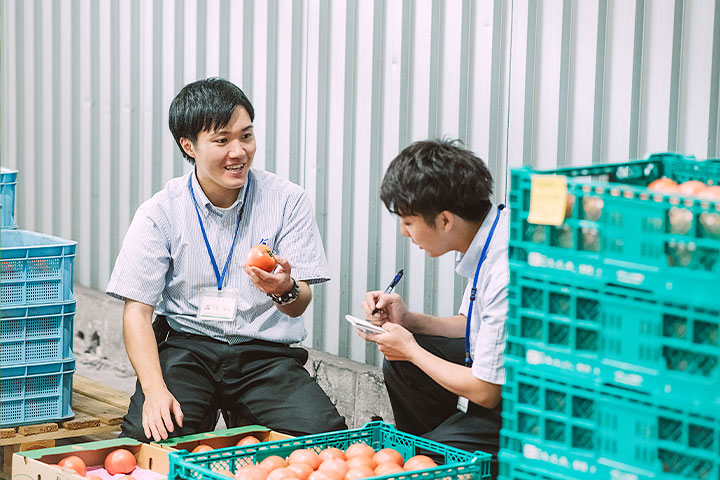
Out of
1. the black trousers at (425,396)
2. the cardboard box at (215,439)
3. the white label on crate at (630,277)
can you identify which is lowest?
the cardboard box at (215,439)

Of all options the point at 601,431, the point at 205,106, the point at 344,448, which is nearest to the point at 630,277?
the point at 601,431

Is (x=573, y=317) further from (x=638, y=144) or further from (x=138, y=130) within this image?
(x=138, y=130)

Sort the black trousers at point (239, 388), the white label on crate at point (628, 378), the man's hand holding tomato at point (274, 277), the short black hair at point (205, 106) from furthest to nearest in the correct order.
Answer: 1. the short black hair at point (205, 106)
2. the black trousers at point (239, 388)
3. the man's hand holding tomato at point (274, 277)
4. the white label on crate at point (628, 378)

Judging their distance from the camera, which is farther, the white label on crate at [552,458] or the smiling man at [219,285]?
the smiling man at [219,285]

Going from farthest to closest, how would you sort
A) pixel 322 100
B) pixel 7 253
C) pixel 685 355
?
pixel 322 100, pixel 7 253, pixel 685 355

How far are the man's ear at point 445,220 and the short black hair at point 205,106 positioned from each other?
1.16 meters

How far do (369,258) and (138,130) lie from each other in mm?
2242

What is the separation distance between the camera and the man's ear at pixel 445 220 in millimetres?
3344

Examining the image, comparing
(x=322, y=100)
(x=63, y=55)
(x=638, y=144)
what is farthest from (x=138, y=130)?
(x=638, y=144)

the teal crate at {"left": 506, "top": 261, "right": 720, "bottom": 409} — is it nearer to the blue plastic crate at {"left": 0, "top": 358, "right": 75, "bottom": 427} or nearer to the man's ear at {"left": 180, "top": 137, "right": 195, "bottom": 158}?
the man's ear at {"left": 180, "top": 137, "right": 195, "bottom": 158}

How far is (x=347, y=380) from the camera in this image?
5492 millimetres

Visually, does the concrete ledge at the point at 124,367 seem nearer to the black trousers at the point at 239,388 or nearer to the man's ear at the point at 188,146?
the black trousers at the point at 239,388

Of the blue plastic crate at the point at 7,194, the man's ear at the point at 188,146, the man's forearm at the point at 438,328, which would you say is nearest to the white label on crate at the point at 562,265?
the man's forearm at the point at 438,328

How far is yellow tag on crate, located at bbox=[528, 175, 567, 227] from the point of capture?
2662 millimetres
